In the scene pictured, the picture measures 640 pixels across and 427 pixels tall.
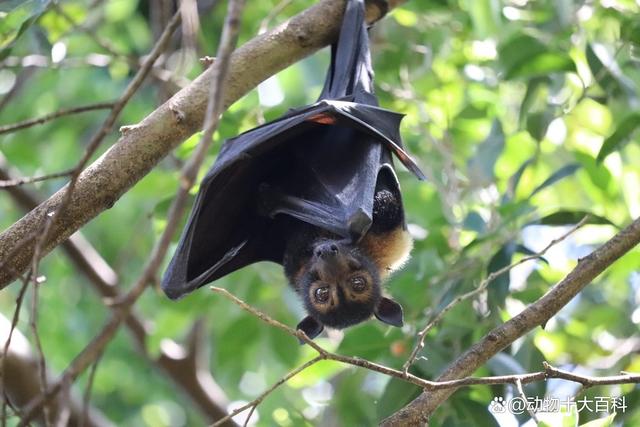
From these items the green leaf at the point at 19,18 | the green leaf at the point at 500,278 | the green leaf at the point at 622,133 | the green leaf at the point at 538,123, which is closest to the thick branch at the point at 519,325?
the green leaf at the point at 500,278

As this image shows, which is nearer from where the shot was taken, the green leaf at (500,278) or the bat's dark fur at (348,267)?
the green leaf at (500,278)

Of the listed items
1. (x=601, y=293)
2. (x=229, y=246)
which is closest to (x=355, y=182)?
(x=229, y=246)

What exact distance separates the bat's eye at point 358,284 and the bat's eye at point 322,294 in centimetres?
16

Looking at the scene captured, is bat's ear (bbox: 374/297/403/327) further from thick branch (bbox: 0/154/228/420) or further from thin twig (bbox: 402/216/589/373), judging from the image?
thick branch (bbox: 0/154/228/420)

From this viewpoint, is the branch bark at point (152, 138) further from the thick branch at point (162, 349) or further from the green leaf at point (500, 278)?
the thick branch at point (162, 349)

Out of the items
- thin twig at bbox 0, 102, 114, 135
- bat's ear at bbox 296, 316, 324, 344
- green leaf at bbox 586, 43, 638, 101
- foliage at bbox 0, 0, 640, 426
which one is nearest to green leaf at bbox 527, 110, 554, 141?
foliage at bbox 0, 0, 640, 426

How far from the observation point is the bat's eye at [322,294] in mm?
5594

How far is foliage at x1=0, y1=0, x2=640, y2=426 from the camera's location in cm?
564

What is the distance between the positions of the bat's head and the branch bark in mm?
1231

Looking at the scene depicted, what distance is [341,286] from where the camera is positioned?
5.57 meters

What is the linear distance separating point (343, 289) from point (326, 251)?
279 millimetres

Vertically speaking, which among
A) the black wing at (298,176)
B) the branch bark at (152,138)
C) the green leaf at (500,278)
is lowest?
the green leaf at (500,278)

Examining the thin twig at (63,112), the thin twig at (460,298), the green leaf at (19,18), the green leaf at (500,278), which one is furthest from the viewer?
the green leaf at (500,278)

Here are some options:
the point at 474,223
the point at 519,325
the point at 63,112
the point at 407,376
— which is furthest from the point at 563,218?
the point at 63,112
